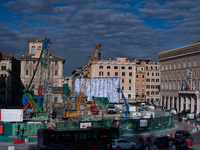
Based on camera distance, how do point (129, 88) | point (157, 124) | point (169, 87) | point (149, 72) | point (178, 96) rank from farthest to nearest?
point (149, 72) → point (129, 88) → point (169, 87) → point (178, 96) → point (157, 124)

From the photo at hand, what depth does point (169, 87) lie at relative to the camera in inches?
4033

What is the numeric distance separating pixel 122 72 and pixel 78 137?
8890 cm

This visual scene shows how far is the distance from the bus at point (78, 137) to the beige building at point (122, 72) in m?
84.1

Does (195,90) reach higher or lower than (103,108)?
higher

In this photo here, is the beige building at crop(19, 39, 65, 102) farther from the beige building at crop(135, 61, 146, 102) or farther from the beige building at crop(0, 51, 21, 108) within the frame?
the beige building at crop(135, 61, 146, 102)

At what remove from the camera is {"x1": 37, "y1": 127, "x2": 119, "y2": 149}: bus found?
29031mm

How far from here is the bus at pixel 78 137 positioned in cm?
2903

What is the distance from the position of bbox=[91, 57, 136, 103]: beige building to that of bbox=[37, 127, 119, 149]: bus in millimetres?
84069

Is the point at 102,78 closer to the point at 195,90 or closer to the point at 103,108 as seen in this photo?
the point at 103,108

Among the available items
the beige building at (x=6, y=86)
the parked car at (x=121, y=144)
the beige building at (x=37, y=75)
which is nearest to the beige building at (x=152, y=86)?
the beige building at (x=37, y=75)

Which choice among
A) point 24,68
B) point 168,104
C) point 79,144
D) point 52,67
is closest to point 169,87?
point 168,104

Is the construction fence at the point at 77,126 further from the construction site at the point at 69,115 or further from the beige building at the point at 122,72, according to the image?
the beige building at the point at 122,72

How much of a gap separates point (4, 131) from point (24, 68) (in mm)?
60745

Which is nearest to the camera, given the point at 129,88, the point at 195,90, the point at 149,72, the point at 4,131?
the point at 4,131
